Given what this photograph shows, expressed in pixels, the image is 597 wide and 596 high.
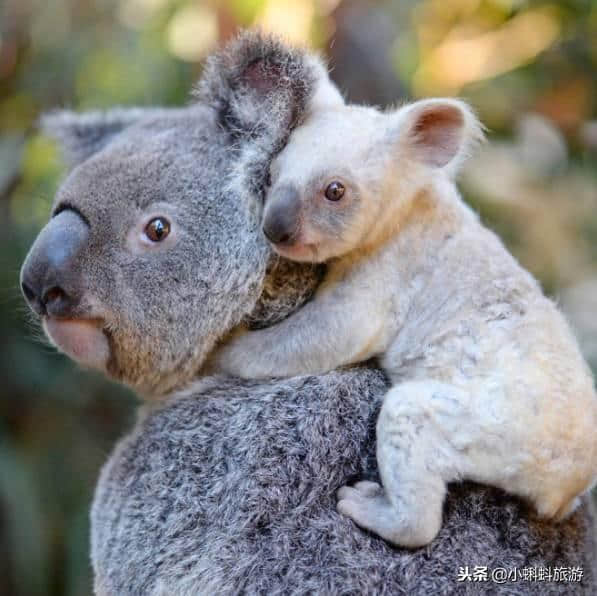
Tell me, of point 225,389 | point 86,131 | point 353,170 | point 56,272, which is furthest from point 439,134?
point 86,131

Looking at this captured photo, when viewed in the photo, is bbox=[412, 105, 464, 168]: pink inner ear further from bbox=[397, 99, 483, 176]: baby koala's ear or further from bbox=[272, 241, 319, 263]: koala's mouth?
bbox=[272, 241, 319, 263]: koala's mouth

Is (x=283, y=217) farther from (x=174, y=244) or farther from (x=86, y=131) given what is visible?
(x=86, y=131)

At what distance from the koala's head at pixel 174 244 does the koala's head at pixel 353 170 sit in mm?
121

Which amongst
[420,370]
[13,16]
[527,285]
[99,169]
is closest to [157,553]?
[420,370]

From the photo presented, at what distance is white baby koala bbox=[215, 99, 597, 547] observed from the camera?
1684 millimetres

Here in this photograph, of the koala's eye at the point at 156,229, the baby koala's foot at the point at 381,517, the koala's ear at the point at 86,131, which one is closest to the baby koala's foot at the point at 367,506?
→ the baby koala's foot at the point at 381,517

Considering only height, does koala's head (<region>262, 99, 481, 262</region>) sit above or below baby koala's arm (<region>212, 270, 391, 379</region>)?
above

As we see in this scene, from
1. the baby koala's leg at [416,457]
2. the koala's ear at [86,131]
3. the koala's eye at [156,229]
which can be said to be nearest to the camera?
the baby koala's leg at [416,457]

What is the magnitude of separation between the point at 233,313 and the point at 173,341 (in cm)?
17

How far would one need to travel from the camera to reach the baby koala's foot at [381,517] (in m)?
1.70

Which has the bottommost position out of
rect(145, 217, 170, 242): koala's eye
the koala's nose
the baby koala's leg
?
the baby koala's leg

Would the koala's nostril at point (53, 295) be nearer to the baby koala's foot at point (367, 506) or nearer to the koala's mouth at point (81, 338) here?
the koala's mouth at point (81, 338)

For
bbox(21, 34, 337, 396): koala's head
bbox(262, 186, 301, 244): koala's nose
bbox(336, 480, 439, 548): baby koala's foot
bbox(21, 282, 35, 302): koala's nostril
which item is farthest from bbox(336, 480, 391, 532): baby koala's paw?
bbox(21, 282, 35, 302): koala's nostril

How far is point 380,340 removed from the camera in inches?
74.1
